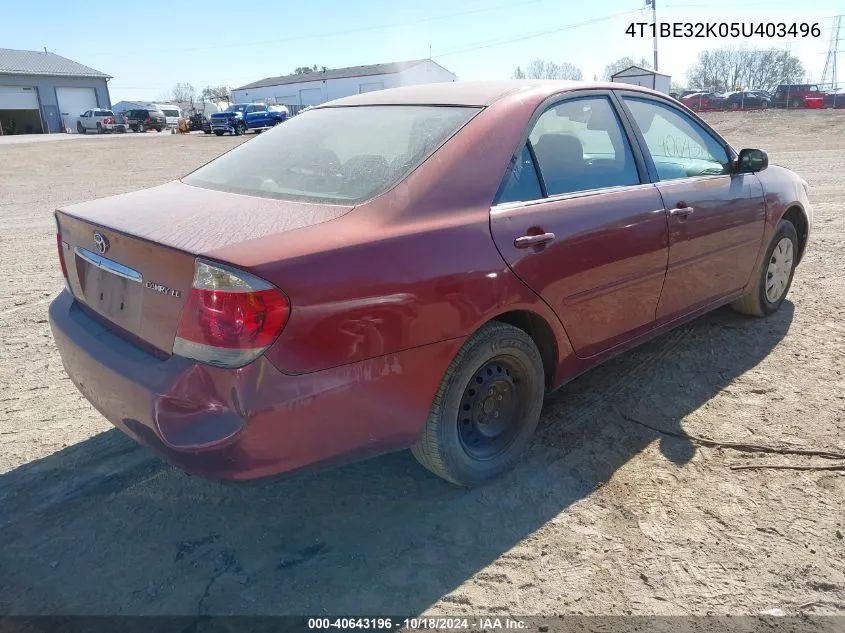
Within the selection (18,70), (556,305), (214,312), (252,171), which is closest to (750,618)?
(556,305)

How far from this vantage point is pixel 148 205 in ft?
8.71

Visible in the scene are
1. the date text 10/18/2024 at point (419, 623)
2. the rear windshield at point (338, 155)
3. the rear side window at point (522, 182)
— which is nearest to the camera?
the date text 10/18/2024 at point (419, 623)

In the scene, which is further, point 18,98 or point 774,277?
point 18,98

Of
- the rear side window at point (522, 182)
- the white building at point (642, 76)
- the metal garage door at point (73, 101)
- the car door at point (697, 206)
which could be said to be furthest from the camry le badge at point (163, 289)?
the metal garage door at point (73, 101)

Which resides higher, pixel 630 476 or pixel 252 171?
pixel 252 171

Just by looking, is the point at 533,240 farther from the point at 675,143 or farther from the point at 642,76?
the point at 642,76

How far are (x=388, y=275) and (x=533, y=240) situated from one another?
0.75 meters

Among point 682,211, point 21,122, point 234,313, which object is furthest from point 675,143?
point 21,122

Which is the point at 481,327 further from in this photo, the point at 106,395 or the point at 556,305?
the point at 106,395

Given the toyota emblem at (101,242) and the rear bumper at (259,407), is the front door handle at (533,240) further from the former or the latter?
the toyota emblem at (101,242)

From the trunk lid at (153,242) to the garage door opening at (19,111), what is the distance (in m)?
55.4

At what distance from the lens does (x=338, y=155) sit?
9.22 feet

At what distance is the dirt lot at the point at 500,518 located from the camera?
224 cm

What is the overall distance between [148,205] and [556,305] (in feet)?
5.82
